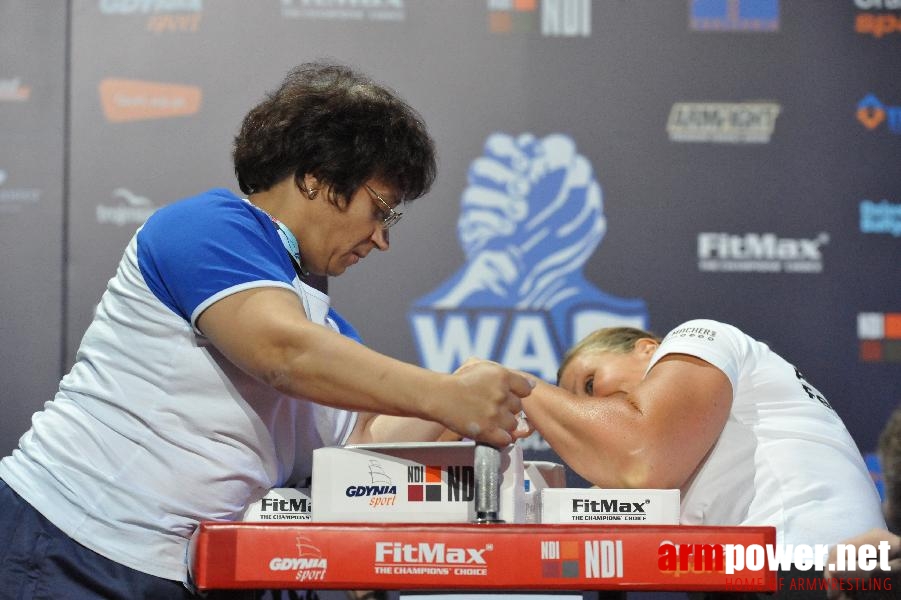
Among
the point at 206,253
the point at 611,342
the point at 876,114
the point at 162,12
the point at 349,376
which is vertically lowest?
the point at 611,342

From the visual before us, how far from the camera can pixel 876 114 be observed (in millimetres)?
4000

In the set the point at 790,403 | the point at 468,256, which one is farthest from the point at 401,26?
the point at 790,403

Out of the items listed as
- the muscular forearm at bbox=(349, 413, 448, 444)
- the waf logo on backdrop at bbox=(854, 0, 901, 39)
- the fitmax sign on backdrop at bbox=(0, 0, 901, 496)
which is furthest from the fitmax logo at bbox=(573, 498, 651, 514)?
the waf logo on backdrop at bbox=(854, 0, 901, 39)

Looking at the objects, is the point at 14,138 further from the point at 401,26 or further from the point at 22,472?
the point at 22,472

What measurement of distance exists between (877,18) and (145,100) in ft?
9.08

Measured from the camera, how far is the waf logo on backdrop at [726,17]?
158 inches

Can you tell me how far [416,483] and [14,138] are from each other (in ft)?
9.68

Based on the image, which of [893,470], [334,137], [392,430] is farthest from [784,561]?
[334,137]

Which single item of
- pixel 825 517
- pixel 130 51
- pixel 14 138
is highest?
pixel 130 51

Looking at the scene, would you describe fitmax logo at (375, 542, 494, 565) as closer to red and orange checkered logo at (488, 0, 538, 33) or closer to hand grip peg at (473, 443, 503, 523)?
hand grip peg at (473, 443, 503, 523)

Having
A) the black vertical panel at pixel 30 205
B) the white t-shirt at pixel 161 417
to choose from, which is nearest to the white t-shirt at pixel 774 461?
the white t-shirt at pixel 161 417

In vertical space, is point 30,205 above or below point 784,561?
above

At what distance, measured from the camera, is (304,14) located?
13.0ft

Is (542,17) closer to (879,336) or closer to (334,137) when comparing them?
(879,336)
